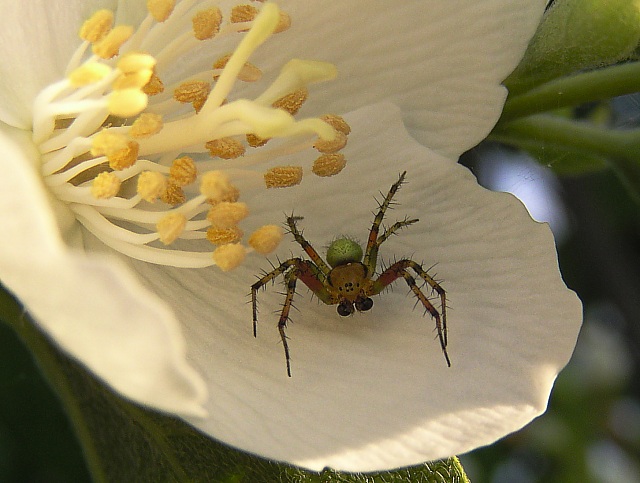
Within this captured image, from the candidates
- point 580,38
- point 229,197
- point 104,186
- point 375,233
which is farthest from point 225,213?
point 580,38

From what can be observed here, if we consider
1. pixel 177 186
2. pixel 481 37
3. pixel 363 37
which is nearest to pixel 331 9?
pixel 363 37

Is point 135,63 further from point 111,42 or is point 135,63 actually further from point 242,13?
point 242,13

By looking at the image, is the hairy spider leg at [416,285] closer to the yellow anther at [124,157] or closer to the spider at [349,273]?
the spider at [349,273]

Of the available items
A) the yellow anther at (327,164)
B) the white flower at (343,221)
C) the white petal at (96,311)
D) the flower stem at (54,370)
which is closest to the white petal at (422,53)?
the white flower at (343,221)

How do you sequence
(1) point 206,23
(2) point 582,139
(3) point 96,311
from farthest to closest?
1. (2) point 582,139
2. (1) point 206,23
3. (3) point 96,311

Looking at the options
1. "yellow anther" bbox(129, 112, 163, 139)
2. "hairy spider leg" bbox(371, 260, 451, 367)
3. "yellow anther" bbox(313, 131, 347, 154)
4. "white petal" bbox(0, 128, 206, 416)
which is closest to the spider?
"hairy spider leg" bbox(371, 260, 451, 367)

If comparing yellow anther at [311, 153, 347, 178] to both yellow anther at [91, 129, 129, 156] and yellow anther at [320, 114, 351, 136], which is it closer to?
yellow anther at [320, 114, 351, 136]
